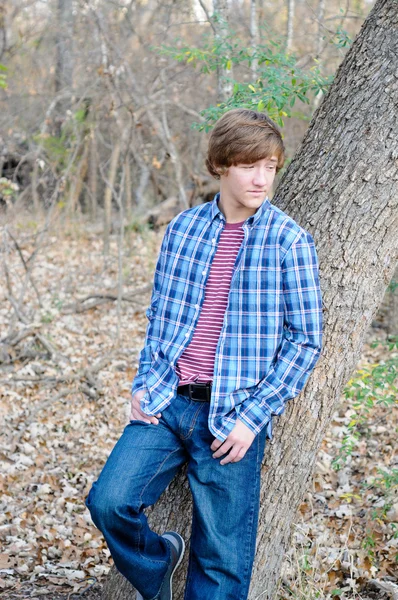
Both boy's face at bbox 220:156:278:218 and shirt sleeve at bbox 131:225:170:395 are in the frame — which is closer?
boy's face at bbox 220:156:278:218


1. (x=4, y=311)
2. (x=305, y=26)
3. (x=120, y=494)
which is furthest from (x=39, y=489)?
(x=305, y=26)

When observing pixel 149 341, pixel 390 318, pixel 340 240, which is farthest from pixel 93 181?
pixel 340 240

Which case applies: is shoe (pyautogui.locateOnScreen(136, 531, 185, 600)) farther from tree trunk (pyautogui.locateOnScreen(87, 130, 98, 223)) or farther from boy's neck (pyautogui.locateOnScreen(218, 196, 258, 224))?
tree trunk (pyautogui.locateOnScreen(87, 130, 98, 223))

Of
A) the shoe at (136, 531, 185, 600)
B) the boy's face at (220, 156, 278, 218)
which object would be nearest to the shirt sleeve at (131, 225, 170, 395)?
the boy's face at (220, 156, 278, 218)

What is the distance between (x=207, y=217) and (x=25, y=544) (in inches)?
103

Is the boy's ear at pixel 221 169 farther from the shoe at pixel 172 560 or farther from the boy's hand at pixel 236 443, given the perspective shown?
the shoe at pixel 172 560

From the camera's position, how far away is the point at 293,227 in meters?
2.58

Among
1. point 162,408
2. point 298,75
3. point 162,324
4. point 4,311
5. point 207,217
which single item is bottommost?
point 4,311

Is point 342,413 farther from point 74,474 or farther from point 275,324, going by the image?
point 275,324

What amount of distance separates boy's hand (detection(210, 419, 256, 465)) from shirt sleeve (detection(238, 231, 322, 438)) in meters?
0.03

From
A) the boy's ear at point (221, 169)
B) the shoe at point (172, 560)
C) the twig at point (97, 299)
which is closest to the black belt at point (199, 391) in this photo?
the shoe at point (172, 560)

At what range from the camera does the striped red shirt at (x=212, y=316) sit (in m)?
2.63

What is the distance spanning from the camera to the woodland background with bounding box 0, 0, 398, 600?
13.1ft

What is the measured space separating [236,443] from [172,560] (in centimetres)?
62
